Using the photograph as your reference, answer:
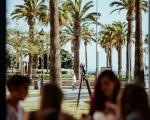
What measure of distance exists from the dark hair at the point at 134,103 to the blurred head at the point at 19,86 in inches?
51.0

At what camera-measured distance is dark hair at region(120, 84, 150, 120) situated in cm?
341

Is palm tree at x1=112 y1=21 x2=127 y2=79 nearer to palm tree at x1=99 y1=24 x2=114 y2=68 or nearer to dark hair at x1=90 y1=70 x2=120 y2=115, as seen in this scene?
palm tree at x1=99 y1=24 x2=114 y2=68

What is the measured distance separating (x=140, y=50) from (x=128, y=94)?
22.4 metres

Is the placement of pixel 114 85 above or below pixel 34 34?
below

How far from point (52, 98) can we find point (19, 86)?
0.86 meters

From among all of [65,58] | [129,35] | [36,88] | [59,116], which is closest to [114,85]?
[59,116]

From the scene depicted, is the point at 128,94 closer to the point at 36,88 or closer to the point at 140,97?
the point at 140,97

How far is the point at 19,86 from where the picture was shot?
4535 millimetres

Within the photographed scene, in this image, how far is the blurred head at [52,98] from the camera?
147 inches

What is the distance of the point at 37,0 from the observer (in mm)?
51438

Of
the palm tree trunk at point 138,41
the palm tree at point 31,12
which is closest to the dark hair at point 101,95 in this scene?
the palm tree trunk at point 138,41

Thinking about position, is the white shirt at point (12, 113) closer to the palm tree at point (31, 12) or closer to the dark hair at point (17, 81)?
the dark hair at point (17, 81)

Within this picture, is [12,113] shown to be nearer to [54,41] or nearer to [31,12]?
[54,41]

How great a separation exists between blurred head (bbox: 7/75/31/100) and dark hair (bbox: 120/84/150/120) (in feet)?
4.25
